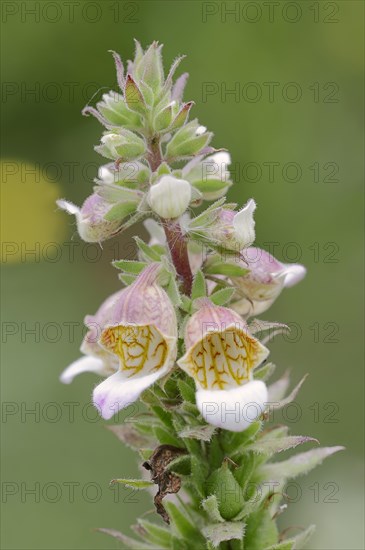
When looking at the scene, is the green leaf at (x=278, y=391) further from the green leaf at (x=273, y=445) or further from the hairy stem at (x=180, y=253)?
the hairy stem at (x=180, y=253)

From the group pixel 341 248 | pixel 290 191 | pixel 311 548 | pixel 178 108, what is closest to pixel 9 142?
pixel 290 191

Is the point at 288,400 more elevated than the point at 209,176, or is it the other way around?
the point at 209,176

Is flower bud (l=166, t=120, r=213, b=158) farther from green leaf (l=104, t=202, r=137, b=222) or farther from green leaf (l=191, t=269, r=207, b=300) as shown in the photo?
green leaf (l=191, t=269, r=207, b=300)

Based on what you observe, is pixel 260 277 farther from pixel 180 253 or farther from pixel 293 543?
pixel 293 543

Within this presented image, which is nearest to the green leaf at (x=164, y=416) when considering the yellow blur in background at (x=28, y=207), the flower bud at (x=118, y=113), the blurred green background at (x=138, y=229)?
the flower bud at (x=118, y=113)

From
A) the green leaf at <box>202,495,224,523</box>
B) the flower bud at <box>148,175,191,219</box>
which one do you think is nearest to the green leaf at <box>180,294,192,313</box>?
the flower bud at <box>148,175,191,219</box>

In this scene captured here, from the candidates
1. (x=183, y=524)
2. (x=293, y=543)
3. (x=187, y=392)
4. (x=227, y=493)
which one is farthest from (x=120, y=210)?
(x=293, y=543)
